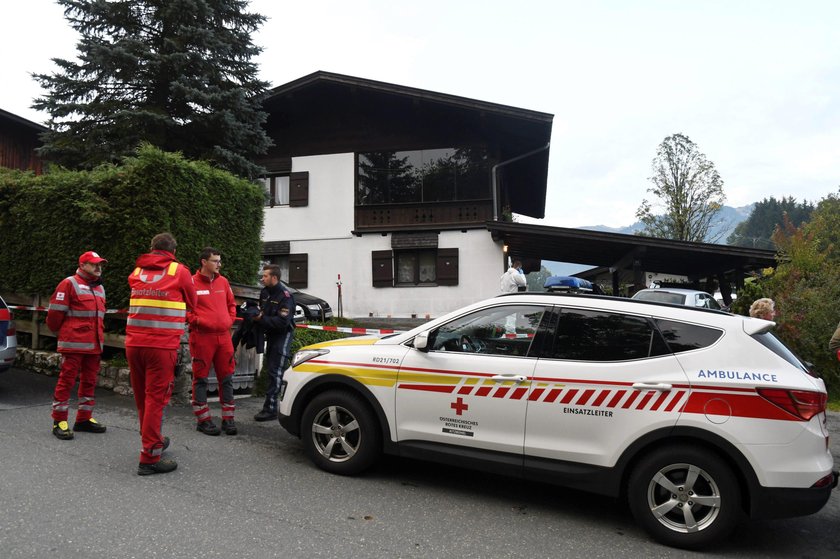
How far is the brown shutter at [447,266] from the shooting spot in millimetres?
20359

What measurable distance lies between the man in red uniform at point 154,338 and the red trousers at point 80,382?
1.25m

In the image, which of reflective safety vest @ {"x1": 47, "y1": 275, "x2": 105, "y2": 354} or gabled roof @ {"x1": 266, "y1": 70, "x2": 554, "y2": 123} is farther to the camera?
gabled roof @ {"x1": 266, "y1": 70, "x2": 554, "y2": 123}

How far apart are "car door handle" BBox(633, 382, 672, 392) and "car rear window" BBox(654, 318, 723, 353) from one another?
271 millimetres

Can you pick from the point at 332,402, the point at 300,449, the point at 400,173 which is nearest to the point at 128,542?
the point at 332,402

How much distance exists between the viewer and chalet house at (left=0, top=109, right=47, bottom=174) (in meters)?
20.1

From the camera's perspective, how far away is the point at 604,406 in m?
3.90

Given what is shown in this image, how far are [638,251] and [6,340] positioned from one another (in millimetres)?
16203

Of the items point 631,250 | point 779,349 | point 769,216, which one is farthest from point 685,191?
point 769,216

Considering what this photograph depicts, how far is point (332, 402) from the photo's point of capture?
483 cm

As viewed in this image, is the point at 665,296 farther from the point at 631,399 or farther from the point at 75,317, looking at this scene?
the point at 75,317

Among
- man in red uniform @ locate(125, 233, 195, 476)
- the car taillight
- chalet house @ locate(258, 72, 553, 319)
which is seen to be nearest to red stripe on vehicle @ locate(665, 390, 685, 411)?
the car taillight

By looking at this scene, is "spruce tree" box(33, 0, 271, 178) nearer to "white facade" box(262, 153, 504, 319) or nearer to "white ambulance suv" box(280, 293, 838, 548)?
"white facade" box(262, 153, 504, 319)

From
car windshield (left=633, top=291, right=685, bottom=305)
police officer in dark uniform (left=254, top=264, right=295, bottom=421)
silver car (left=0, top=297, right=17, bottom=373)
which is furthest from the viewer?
car windshield (left=633, top=291, right=685, bottom=305)

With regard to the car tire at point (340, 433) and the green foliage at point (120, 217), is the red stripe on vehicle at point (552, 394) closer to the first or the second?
the car tire at point (340, 433)
